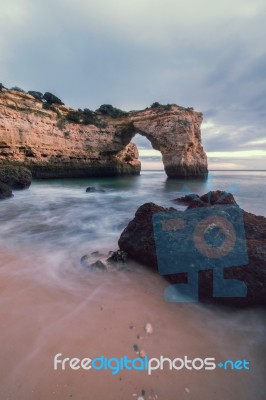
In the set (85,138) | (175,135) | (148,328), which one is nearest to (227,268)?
(148,328)

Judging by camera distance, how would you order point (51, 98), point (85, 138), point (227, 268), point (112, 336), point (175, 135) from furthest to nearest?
point (51, 98) < point (85, 138) < point (175, 135) < point (227, 268) < point (112, 336)

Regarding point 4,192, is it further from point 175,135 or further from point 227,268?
point 175,135

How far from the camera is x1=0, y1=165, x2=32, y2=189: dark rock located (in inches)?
484

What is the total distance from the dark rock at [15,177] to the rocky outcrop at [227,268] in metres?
11.7

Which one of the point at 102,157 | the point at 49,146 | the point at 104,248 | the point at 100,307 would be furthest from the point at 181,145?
the point at 100,307

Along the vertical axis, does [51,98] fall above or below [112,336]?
above

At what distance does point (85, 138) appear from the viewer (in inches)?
975

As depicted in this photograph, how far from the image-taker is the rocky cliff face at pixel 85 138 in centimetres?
1895

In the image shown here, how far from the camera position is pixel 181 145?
77.4ft

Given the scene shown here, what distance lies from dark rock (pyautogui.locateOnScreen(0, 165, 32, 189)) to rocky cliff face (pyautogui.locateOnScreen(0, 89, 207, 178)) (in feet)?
21.5

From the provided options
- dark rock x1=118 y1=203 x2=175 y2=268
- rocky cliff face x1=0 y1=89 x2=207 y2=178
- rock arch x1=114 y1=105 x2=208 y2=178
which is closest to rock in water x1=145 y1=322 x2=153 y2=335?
dark rock x1=118 y1=203 x2=175 y2=268

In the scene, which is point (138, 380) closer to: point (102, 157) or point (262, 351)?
point (262, 351)

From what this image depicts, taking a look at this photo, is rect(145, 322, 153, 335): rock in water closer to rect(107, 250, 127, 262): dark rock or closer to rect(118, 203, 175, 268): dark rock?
rect(118, 203, 175, 268): dark rock

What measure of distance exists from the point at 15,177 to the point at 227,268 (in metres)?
13.7
